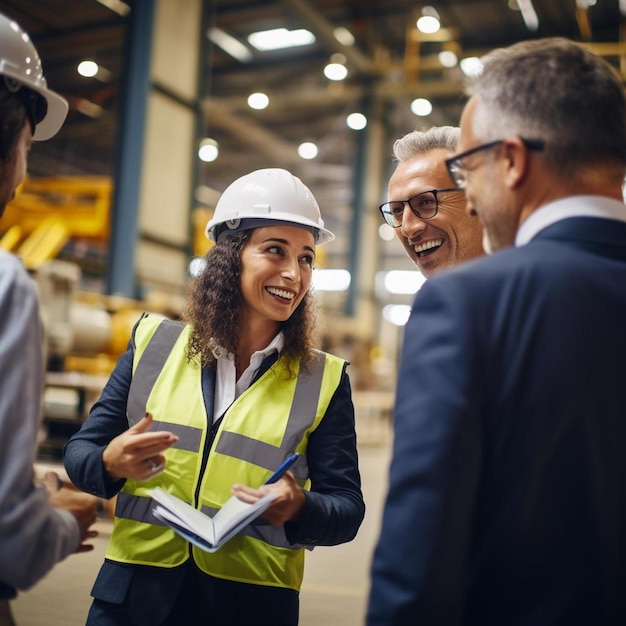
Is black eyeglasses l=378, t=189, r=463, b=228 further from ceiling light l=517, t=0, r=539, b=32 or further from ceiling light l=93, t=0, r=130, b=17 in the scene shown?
ceiling light l=517, t=0, r=539, b=32

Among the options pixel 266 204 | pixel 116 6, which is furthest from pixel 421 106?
pixel 266 204

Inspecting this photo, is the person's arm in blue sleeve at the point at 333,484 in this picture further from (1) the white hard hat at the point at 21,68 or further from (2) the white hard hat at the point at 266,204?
(1) the white hard hat at the point at 21,68

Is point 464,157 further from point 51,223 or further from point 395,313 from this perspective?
point 395,313

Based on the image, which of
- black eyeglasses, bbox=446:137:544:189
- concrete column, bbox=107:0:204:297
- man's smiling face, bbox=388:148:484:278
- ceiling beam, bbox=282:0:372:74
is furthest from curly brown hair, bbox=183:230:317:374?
ceiling beam, bbox=282:0:372:74

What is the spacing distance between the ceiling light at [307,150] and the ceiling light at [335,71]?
4329 mm

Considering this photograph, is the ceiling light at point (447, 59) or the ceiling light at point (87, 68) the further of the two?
the ceiling light at point (447, 59)

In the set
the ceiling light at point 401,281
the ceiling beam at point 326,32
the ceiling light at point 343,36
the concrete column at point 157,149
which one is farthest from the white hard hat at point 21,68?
the ceiling light at point 401,281

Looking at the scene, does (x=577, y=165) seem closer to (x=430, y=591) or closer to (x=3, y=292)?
(x=430, y=591)

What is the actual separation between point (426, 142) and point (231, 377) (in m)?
1.28

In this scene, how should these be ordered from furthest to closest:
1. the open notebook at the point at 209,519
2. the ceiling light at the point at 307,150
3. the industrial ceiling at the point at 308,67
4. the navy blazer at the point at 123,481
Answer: the ceiling light at the point at 307,150 < the industrial ceiling at the point at 308,67 < the navy blazer at the point at 123,481 < the open notebook at the point at 209,519

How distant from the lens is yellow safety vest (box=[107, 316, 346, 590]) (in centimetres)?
213

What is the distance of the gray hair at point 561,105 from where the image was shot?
1.44 meters

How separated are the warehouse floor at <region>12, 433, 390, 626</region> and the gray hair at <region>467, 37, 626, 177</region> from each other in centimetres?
283

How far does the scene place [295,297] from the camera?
98.7 inches
